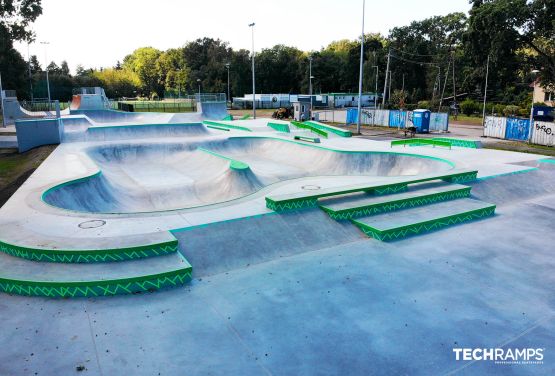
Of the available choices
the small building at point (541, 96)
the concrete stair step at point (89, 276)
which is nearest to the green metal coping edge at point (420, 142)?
the concrete stair step at point (89, 276)

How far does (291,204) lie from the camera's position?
10016mm

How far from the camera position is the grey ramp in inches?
319

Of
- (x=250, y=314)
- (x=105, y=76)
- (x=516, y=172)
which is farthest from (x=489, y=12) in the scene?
Answer: (x=105, y=76)

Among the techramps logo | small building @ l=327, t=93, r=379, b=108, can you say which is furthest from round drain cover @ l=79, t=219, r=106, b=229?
small building @ l=327, t=93, r=379, b=108

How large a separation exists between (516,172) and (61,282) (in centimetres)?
1505

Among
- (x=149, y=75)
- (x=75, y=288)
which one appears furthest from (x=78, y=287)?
(x=149, y=75)

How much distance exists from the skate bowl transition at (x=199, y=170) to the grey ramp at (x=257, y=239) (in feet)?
17.7

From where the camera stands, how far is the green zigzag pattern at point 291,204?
9828mm

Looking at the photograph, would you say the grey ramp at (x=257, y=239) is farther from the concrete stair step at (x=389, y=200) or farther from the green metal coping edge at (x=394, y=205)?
the concrete stair step at (x=389, y=200)

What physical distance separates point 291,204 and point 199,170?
10.7 meters

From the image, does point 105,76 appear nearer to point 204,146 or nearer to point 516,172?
point 204,146

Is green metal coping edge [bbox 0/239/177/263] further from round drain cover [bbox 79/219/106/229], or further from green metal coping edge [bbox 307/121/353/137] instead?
green metal coping edge [bbox 307/121/353/137]

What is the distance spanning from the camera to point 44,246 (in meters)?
7.43

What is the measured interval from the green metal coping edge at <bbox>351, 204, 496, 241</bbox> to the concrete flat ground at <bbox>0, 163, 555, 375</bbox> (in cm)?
26
